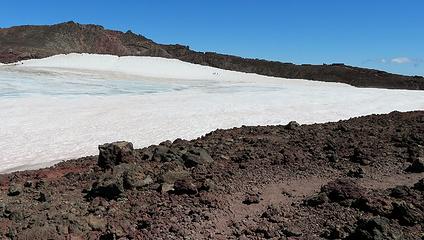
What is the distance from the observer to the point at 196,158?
31.1 feet

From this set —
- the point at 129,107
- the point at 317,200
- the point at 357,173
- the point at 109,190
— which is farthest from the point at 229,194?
the point at 129,107

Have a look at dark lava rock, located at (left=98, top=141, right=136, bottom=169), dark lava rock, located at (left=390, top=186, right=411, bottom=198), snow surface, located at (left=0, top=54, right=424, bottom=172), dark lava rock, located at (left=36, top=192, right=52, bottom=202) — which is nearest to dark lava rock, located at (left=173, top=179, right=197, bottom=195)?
dark lava rock, located at (left=36, top=192, right=52, bottom=202)

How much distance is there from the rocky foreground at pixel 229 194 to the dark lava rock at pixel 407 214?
0.01 m

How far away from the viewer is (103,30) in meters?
76.9

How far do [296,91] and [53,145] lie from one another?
19392mm

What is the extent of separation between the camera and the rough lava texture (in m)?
47.8

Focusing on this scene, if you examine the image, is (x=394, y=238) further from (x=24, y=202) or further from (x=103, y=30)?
Result: (x=103, y=30)

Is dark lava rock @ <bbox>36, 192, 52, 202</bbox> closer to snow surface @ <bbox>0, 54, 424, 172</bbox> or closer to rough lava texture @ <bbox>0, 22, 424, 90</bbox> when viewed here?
snow surface @ <bbox>0, 54, 424, 172</bbox>

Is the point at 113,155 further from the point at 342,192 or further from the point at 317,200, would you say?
the point at 342,192

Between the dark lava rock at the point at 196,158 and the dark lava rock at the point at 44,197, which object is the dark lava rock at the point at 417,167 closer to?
the dark lava rock at the point at 196,158

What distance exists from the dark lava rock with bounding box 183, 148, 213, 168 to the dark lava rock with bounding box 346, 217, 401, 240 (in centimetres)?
392

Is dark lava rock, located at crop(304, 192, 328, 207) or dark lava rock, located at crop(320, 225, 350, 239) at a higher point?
dark lava rock, located at crop(304, 192, 328, 207)

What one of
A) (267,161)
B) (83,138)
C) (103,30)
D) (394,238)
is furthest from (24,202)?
(103,30)

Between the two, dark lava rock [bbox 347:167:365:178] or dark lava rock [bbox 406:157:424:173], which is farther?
dark lava rock [bbox 406:157:424:173]
